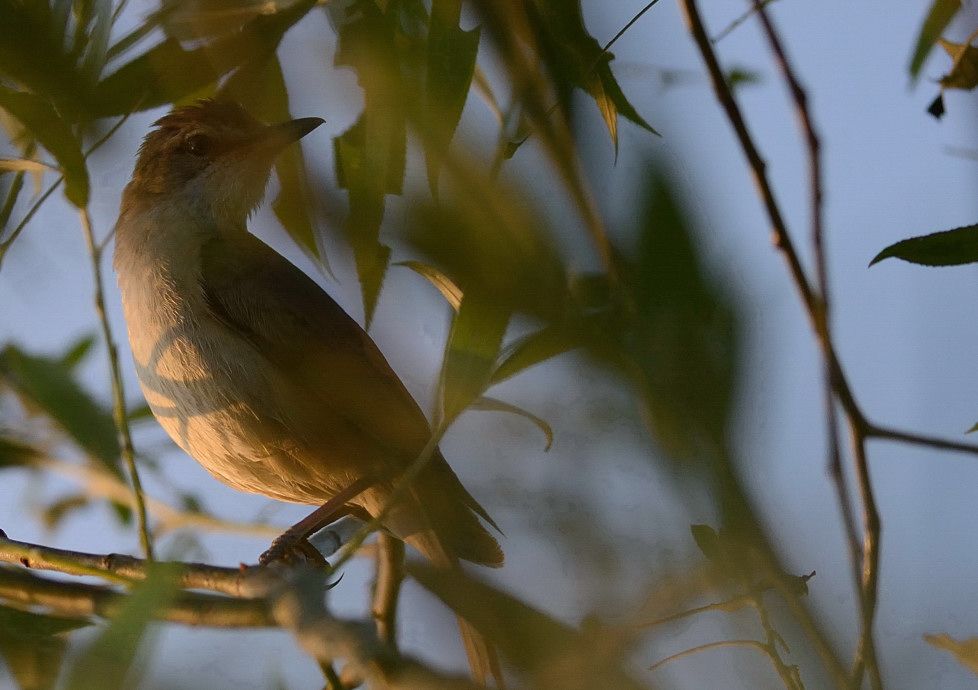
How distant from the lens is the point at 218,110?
2891 millimetres

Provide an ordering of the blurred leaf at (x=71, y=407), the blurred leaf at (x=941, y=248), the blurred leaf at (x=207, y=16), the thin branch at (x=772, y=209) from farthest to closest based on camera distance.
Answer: the blurred leaf at (x=71, y=407), the blurred leaf at (x=207, y=16), the blurred leaf at (x=941, y=248), the thin branch at (x=772, y=209)

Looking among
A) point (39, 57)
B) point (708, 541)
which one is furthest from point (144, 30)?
point (708, 541)

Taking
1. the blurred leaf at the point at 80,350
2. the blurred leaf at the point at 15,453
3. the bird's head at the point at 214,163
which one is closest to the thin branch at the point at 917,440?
the bird's head at the point at 214,163

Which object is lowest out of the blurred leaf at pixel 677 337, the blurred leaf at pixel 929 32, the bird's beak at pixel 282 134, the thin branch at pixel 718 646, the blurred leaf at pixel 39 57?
the thin branch at pixel 718 646

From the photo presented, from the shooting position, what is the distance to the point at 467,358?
122 centimetres

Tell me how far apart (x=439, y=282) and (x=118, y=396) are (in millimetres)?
1056

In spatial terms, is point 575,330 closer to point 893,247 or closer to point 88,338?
point 893,247

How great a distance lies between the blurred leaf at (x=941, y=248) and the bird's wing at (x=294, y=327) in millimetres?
1226

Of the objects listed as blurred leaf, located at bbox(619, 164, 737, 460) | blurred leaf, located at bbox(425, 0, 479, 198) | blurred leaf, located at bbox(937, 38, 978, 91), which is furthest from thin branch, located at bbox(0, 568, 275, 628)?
Answer: blurred leaf, located at bbox(937, 38, 978, 91)

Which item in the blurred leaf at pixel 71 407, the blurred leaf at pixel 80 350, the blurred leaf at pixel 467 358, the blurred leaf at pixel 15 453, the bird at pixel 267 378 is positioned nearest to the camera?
the blurred leaf at pixel 467 358

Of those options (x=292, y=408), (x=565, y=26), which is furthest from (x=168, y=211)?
(x=565, y=26)

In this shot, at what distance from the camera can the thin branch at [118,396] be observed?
5.47 feet

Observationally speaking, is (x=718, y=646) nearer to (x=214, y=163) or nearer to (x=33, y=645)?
(x=33, y=645)

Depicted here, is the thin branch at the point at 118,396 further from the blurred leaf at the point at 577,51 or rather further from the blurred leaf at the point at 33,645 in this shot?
the blurred leaf at the point at 577,51
